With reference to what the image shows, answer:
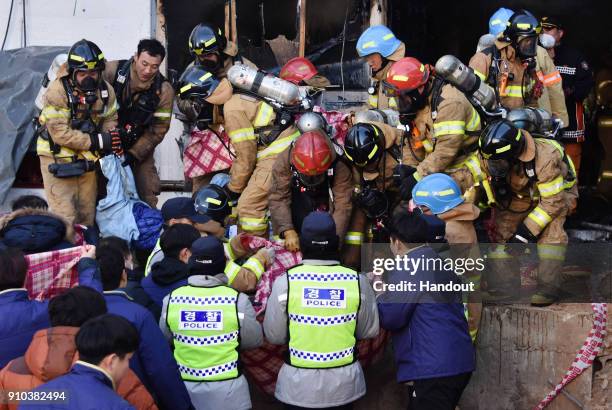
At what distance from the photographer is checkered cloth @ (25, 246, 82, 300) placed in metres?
6.07

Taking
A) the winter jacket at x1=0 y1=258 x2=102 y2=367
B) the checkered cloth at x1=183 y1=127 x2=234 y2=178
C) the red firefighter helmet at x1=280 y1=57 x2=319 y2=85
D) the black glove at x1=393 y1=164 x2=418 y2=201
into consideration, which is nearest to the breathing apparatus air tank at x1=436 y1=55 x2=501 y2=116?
the black glove at x1=393 y1=164 x2=418 y2=201

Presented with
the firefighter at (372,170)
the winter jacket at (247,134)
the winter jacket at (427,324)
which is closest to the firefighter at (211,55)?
the winter jacket at (247,134)

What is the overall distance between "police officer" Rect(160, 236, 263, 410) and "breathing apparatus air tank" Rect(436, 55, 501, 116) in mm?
2668

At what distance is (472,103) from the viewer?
759cm

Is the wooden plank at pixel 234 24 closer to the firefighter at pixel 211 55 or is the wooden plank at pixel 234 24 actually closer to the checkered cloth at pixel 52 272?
the firefighter at pixel 211 55

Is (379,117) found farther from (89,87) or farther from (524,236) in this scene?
(89,87)

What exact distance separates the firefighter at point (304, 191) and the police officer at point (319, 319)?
141 centimetres

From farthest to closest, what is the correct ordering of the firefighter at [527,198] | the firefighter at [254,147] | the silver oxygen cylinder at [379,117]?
1. the silver oxygen cylinder at [379,117]
2. the firefighter at [254,147]
3. the firefighter at [527,198]

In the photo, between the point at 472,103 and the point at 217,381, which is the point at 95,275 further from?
the point at 472,103

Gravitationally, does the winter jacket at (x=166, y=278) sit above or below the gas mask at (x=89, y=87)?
below

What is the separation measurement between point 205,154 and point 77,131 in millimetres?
1109

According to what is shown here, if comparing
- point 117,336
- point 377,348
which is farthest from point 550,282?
point 117,336

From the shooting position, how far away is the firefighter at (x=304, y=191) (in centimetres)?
708

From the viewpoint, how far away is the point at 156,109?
8.54 metres
